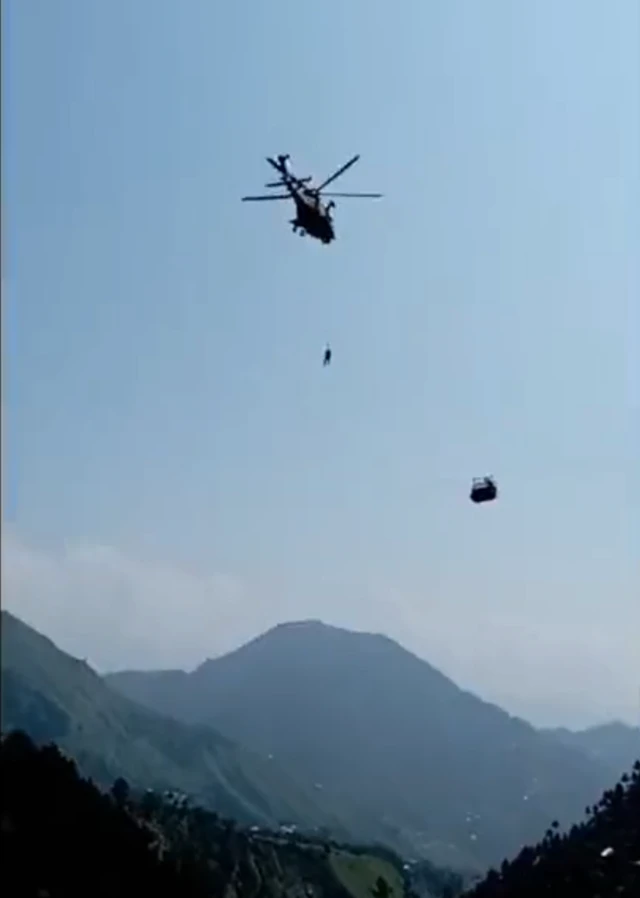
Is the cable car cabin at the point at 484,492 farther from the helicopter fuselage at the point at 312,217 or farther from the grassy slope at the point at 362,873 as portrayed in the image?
the grassy slope at the point at 362,873

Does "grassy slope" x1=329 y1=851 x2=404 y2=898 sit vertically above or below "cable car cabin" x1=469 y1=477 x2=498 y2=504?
below

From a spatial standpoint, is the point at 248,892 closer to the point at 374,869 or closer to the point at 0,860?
the point at 374,869

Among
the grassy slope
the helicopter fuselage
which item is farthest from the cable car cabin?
the grassy slope

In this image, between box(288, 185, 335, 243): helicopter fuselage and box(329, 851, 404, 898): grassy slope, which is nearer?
box(288, 185, 335, 243): helicopter fuselage

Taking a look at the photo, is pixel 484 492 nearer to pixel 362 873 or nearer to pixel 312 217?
pixel 312 217

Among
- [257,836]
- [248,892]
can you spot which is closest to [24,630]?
[248,892]

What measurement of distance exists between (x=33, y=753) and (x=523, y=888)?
218 feet

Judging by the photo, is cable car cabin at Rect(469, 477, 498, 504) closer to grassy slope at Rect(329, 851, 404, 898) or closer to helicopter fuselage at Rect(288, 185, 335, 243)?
helicopter fuselage at Rect(288, 185, 335, 243)

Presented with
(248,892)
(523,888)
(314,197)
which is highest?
(314,197)

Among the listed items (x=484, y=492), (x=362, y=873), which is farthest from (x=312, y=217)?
(x=362, y=873)

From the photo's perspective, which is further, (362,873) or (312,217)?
(362,873)

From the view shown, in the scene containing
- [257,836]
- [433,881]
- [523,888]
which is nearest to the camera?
[523,888]

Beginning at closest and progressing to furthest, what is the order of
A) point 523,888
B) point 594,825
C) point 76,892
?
point 76,892 < point 523,888 < point 594,825

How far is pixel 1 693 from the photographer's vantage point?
9875 mm
